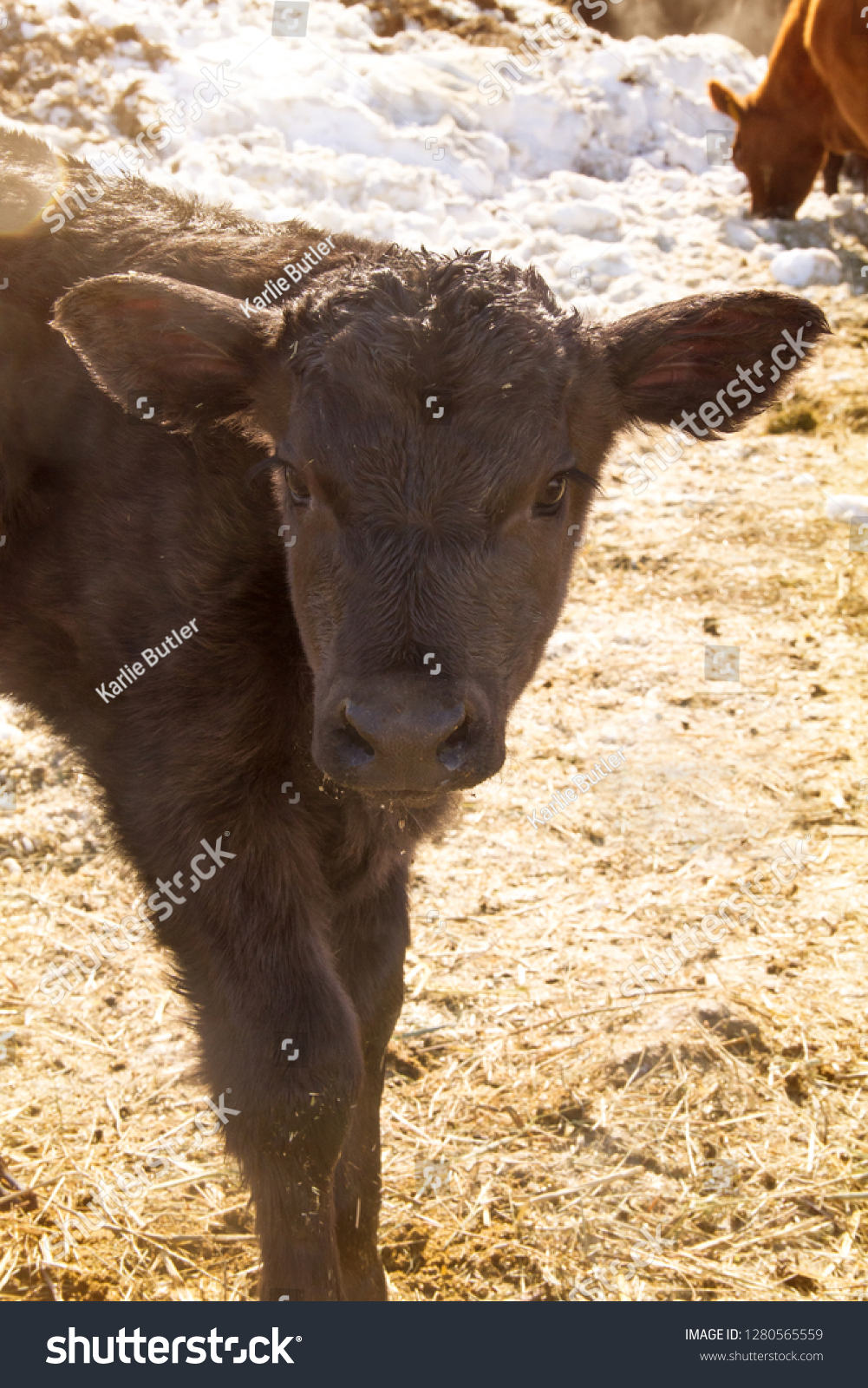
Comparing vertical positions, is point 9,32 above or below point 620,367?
below

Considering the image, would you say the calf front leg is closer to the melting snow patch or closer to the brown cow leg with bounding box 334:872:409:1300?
the brown cow leg with bounding box 334:872:409:1300

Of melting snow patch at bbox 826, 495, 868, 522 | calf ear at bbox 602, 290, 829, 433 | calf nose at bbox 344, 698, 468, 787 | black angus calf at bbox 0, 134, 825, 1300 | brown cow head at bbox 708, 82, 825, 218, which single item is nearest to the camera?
calf nose at bbox 344, 698, 468, 787

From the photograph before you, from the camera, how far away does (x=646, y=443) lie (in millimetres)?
7465

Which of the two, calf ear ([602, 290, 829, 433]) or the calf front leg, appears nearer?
the calf front leg

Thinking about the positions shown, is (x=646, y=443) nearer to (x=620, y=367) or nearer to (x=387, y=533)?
(x=620, y=367)

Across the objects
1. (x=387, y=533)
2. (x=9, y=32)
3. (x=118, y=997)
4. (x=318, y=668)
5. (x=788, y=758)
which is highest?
(x=387, y=533)

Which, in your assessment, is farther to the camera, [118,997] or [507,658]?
[118,997]

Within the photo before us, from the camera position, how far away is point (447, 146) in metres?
9.96

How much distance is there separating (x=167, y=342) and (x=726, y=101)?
10.9 metres

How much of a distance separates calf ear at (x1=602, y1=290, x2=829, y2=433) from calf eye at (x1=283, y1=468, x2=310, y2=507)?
883 mm

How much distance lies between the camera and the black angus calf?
2.51m

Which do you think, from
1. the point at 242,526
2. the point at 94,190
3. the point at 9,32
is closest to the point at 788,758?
the point at 242,526

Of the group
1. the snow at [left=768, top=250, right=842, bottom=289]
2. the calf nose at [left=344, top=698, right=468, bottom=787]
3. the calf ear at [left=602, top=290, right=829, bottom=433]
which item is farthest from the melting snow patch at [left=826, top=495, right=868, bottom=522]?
the calf nose at [left=344, top=698, right=468, bottom=787]

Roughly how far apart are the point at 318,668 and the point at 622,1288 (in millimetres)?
1800
